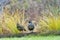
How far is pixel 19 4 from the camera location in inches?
426

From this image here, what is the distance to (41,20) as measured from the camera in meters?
11.0

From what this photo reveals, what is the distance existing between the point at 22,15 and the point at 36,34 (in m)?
0.72

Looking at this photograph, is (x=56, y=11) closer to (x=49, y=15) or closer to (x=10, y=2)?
(x=49, y=15)

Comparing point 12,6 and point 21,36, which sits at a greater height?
point 12,6

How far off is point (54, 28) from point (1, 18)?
1.62 meters

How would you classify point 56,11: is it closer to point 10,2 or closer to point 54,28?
point 54,28

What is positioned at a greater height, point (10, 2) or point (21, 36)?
point (10, 2)

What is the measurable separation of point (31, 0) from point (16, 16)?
0.65 meters

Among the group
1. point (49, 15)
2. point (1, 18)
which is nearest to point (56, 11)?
point (49, 15)

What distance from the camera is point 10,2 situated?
426 inches

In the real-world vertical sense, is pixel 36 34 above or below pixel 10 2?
below

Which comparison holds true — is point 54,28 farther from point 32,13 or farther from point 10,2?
point 10,2

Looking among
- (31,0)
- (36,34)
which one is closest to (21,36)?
(36,34)

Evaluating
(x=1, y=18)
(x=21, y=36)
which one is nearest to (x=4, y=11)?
(x=1, y=18)
